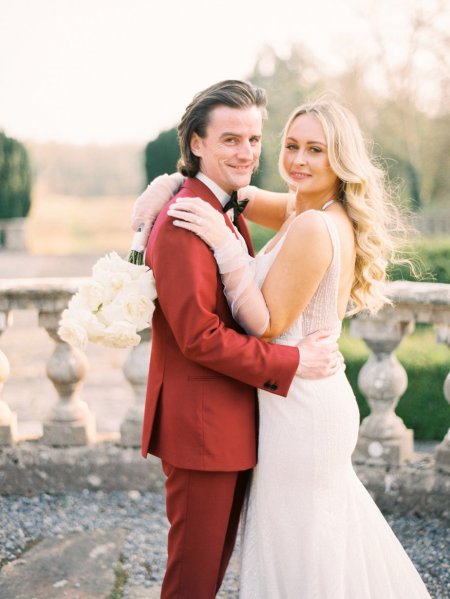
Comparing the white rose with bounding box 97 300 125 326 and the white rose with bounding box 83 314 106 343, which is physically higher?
the white rose with bounding box 97 300 125 326

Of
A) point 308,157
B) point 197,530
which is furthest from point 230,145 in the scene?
point 197,530

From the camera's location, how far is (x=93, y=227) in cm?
3959

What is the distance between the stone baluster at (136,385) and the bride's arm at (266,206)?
980 millimetres

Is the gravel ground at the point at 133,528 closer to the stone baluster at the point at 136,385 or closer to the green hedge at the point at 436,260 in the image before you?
the stone baluster at the point at 136,385

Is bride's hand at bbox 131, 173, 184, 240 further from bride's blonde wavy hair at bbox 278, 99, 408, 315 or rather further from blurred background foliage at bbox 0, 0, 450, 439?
blurred background foliage at bbox 0, 0, 450, 439

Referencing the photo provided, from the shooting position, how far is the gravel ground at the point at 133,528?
3.16 m

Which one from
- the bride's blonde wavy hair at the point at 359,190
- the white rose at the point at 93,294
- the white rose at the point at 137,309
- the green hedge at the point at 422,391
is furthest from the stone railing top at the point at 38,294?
the green hedge at the point at 422,391

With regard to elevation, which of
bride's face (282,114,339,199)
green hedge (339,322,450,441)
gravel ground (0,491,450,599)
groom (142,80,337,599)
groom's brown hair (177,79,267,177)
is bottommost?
gravel ground (0,491,450,599)

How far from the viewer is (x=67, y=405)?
3904mm

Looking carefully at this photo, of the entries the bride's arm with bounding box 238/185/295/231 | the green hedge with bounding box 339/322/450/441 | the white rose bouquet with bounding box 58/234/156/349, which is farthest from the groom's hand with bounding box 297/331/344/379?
the green hedge with bounding box 339/322/450/441

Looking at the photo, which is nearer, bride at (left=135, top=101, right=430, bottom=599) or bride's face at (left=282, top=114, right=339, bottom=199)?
bride at (left=135, top=101, right=430, bottom=599)

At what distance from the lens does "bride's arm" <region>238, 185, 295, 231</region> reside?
124 inches

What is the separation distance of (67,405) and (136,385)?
15.6 inches

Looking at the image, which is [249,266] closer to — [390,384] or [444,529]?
[390,384]
